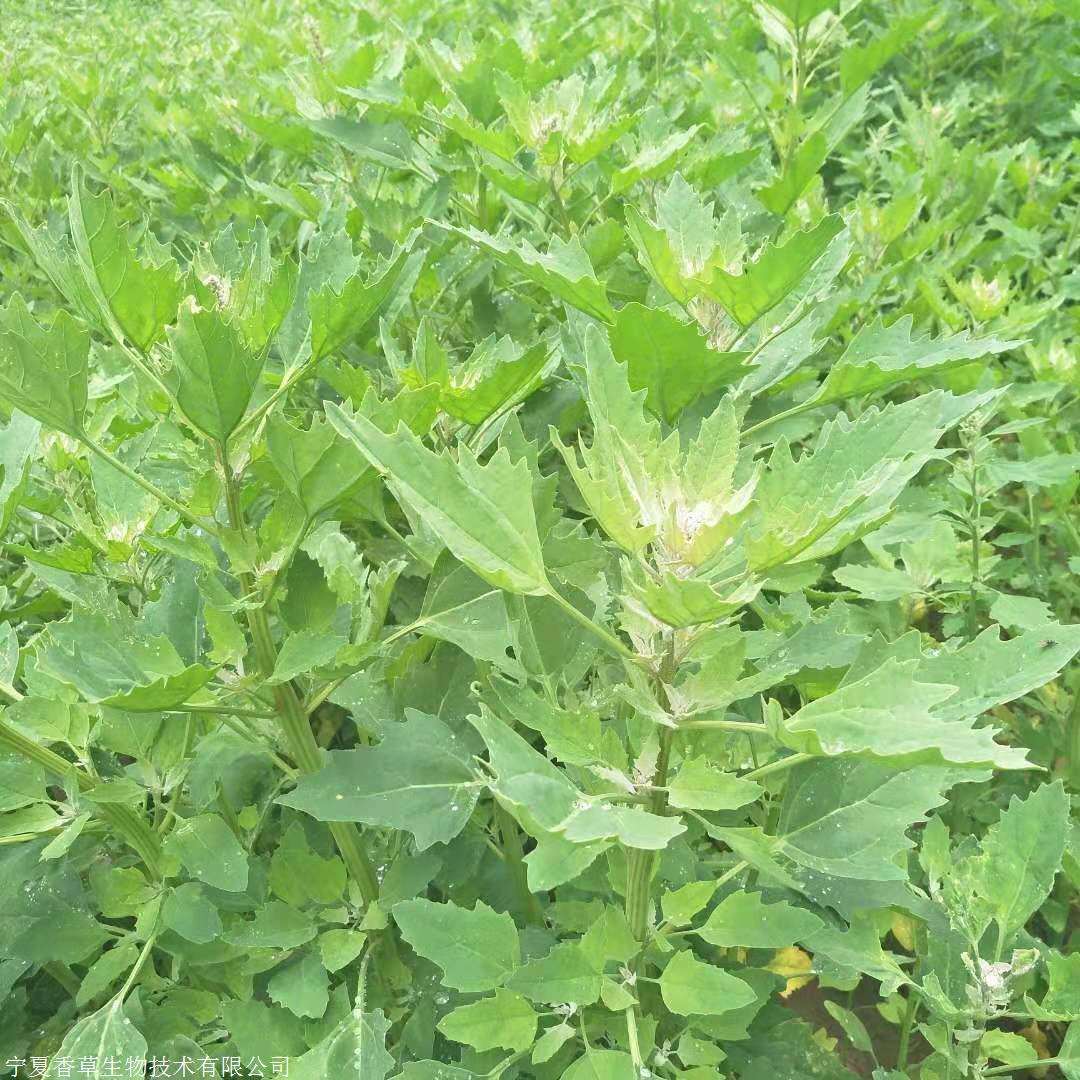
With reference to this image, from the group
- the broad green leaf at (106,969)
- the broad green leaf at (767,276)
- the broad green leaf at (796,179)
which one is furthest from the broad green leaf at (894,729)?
the broad green leaf at (796,179)

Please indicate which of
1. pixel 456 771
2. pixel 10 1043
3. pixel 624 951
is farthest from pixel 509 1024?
pixel 10 1043

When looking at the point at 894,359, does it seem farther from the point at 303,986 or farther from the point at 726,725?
the point at 303,986

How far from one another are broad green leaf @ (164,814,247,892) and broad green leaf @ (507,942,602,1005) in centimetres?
35

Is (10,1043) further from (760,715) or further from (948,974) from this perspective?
(948,974)

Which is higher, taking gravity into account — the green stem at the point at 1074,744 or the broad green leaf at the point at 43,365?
the broad green leaf at the point at 43,365

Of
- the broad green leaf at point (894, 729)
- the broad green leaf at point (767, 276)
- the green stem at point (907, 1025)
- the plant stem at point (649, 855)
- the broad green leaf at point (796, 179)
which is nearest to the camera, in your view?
the broad green leaf at point (894, 729)

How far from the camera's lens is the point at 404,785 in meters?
1.15

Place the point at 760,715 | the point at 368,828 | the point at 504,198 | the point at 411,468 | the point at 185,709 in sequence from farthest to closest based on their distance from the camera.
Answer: the point at 504,198 → the point at 368,828 → the point at 760,715 → the point at 185,709 → the point at 411,468

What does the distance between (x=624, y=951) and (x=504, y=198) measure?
1391 mm

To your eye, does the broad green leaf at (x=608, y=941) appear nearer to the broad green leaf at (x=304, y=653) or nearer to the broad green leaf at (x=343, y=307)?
the broad green leaf at (x=304, y=653)

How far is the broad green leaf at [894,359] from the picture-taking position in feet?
3.95

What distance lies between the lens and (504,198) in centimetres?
190

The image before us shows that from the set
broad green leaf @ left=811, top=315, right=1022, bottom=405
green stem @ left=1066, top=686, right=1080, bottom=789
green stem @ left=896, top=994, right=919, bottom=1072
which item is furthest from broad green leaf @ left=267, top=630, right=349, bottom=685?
green stem @ left=1066, top=686, right=1080, bottom=789

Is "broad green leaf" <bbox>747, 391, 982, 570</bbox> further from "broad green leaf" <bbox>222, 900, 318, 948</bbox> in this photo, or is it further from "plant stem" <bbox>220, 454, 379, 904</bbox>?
"broad green leaf" <bbox>222, 900, 318, 948</bbox>
